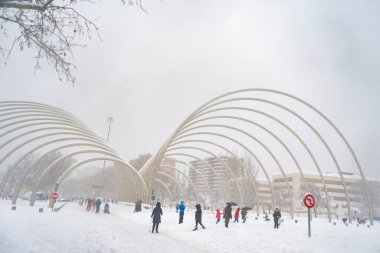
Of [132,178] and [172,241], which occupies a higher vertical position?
[132,178]

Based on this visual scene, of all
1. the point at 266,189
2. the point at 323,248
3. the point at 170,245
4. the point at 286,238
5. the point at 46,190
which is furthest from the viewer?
the point at 266,189

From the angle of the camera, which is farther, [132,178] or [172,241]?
[132,178]

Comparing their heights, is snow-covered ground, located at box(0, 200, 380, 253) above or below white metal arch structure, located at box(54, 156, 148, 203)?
below

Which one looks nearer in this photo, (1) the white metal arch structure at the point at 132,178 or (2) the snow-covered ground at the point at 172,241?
Result: (2) the snow-covered ground at the point at 172,241

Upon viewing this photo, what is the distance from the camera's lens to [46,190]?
5956 centimetres

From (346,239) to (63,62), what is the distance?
44.8 feet

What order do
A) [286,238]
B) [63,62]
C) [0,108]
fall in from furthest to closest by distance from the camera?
[0,108] → [286,238] → [63,62]

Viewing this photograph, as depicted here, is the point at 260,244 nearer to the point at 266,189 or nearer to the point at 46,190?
the point at 46,190

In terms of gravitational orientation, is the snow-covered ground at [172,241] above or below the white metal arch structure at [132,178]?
below

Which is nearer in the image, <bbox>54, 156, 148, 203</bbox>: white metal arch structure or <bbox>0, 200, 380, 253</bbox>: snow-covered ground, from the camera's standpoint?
<bbox>0, 200, 380, 253</bbox>: snow-covered ground

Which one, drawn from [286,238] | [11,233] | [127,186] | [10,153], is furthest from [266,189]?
[11,233]

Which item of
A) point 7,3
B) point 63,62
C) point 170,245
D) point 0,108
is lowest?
point 170,245

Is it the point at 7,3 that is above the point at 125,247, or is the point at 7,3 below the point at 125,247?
above

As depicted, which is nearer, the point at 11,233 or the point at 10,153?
the point at 11,233
